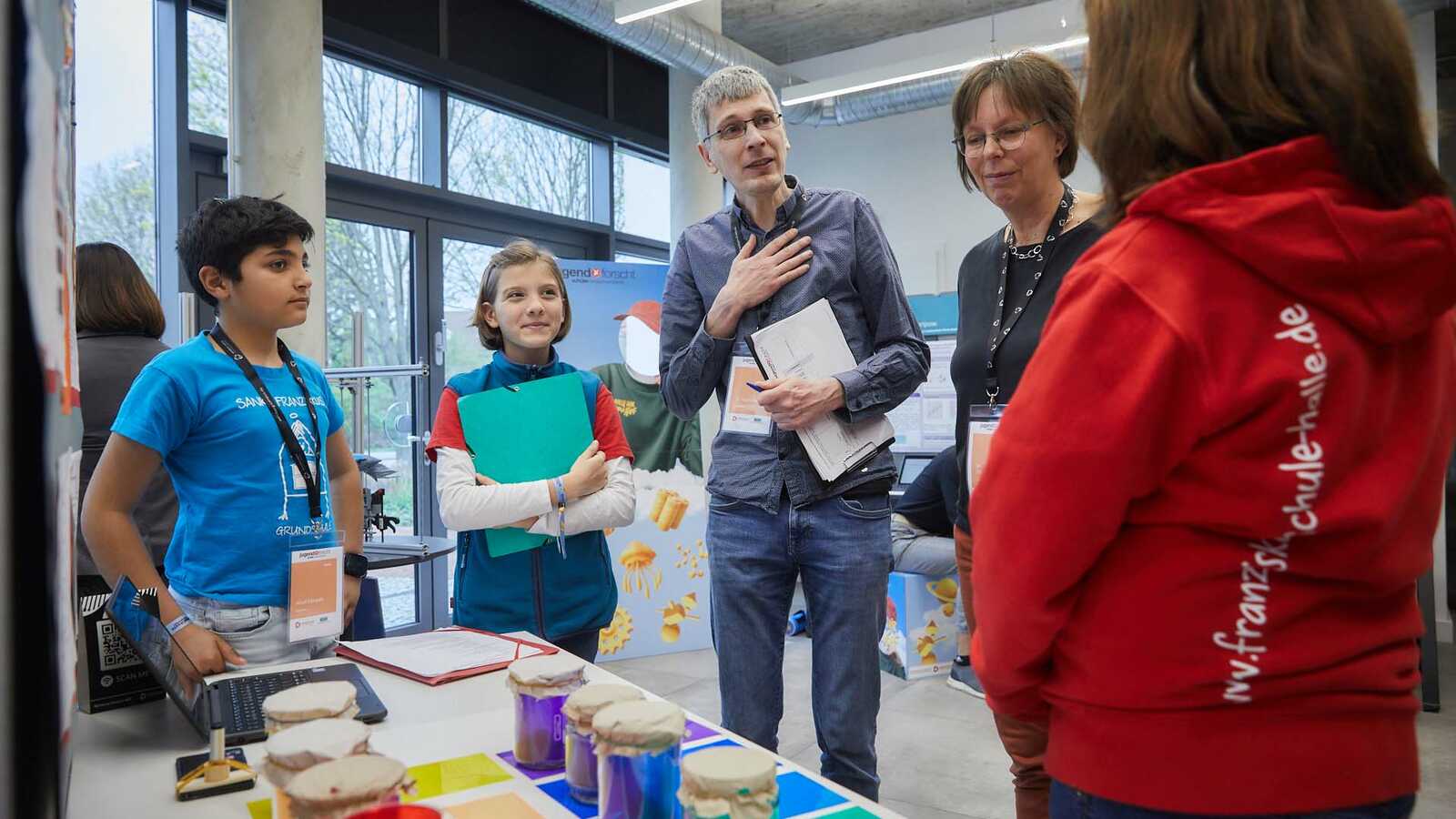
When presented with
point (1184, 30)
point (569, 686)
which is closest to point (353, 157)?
A: point (569, 686)

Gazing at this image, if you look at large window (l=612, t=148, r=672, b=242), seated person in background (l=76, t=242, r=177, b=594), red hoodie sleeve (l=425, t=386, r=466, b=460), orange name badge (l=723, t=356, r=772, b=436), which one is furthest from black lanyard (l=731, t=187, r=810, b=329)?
large window (l=612, t=148, r=672, b=242)

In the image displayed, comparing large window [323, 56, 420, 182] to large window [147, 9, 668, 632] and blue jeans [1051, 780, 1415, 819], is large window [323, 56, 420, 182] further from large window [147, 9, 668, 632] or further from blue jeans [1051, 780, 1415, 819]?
blue jeans [1051, 780, 1415, 819]

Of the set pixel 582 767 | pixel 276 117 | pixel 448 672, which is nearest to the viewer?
pixel 582 767

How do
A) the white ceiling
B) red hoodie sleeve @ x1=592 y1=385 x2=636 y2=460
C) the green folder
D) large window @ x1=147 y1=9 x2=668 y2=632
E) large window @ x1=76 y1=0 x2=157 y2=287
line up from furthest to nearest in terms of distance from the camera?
the white ceiling → large window @ x1=147 y1=9 x2=668 y2=632 → large window @ x1=76 y1=0 x2=157 y2=287 → red hoodie sleeve @ x1=592 y1=385 x2=636 y2=460 → the green folder

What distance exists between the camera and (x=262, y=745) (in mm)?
1106

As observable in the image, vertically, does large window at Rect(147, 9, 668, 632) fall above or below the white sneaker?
above

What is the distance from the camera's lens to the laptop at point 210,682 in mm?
1187

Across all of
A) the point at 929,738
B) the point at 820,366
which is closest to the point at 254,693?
the point at 820,366

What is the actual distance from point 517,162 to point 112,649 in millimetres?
4420

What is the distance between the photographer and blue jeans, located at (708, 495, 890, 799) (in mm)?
1683

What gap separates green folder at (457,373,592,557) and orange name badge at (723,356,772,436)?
378mm

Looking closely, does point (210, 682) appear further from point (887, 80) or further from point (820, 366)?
point (887, 80)

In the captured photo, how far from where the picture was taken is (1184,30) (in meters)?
0.77

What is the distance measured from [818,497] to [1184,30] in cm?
108
